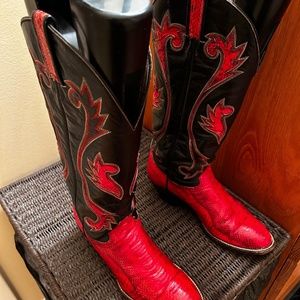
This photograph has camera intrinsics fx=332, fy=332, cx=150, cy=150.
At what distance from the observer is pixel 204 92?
586 mm

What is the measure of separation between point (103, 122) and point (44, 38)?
122 millimetres

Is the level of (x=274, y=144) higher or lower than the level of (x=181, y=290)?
higher

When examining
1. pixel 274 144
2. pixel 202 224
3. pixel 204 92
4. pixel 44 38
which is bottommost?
pixel 202 224

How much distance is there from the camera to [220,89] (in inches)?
22.5

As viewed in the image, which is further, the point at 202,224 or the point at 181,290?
the point at 202,224

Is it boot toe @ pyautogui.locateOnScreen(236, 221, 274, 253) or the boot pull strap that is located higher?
the boot pull strap

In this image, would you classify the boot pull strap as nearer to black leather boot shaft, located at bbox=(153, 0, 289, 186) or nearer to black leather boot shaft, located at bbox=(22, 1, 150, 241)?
black leather boot shaft, located at bbox=(22, 1, 150, 241)

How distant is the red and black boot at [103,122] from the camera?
369 mm

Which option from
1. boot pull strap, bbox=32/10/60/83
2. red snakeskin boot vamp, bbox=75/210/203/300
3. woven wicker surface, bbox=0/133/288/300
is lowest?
woven wicker surface, bbox=0/133/288/300

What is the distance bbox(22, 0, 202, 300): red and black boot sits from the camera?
369mm

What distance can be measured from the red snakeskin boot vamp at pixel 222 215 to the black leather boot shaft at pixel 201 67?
33mm

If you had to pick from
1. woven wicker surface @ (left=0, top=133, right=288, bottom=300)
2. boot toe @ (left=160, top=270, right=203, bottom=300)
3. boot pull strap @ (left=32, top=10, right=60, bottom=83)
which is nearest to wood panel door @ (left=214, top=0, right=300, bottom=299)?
woven wicker surface @ (left=0, top=133, right=288, bottom=300)

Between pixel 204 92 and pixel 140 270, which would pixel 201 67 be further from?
pixel 140 270

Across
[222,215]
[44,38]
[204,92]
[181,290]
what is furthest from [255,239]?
[44,38]
